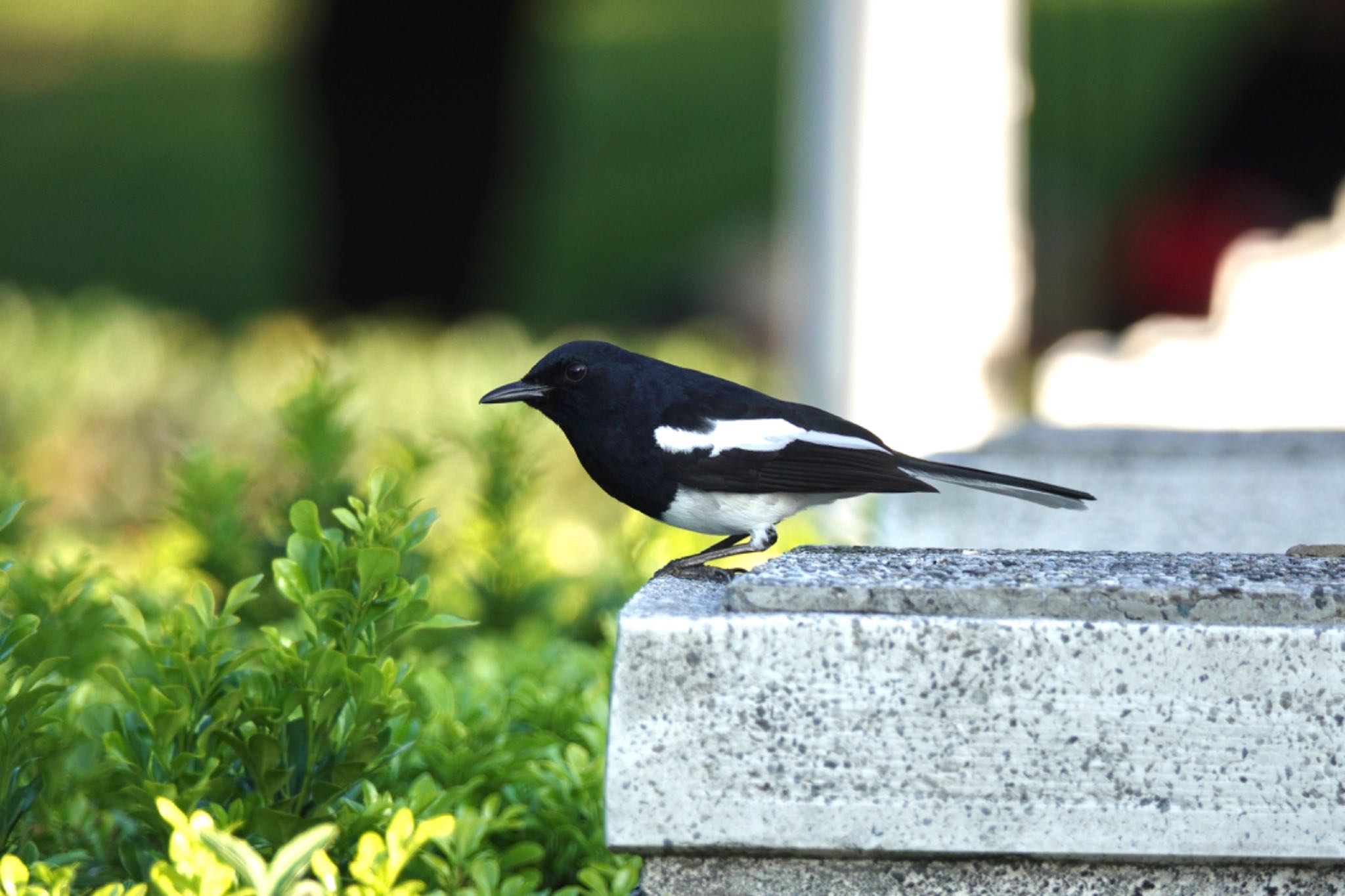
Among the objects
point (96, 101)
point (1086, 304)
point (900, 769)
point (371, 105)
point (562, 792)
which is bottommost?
point (562, 792)

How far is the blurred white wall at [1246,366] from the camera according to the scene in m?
7.09

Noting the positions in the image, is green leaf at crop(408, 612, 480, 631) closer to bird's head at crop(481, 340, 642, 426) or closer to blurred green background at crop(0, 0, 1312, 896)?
blurred green background at crop(0, 0, 1312, 896)

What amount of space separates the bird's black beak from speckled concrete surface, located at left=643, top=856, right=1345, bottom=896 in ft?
3.64

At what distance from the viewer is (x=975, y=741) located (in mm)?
2307

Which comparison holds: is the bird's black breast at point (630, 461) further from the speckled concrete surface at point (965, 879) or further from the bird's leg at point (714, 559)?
the speckled concrete surface at point (965, 879)

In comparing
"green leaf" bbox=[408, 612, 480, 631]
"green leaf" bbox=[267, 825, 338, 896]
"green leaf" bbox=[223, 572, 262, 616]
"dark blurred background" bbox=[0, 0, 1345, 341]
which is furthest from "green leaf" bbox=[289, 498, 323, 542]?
"dark blurred background" bbox=[0, 0, 1345, 341]

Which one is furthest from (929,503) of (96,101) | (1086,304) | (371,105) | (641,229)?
(96,101)

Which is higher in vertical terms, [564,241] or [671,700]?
[564,241]

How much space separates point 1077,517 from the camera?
478 centimetres

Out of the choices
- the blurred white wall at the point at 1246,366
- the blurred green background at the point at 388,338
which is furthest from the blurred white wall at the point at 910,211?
the blurred green background at the point at 388,338

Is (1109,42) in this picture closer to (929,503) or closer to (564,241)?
(564,241)

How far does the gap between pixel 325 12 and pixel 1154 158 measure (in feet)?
45.8

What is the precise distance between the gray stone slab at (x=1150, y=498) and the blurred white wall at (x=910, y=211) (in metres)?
2.45

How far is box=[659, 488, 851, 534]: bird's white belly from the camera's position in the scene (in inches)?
123
